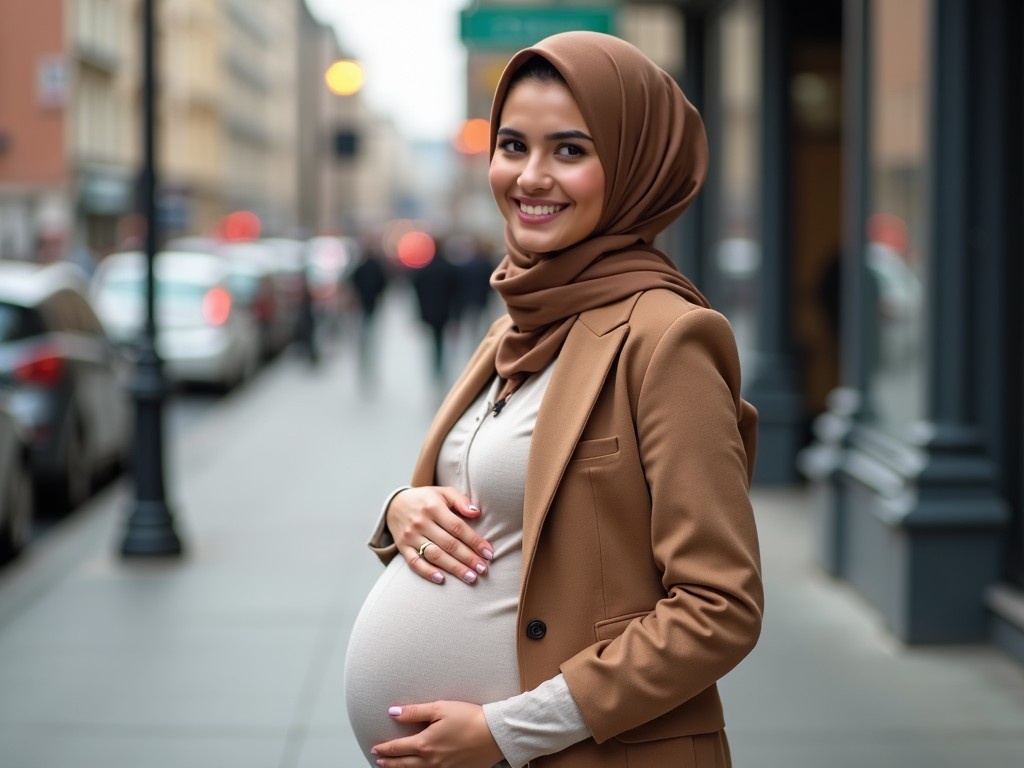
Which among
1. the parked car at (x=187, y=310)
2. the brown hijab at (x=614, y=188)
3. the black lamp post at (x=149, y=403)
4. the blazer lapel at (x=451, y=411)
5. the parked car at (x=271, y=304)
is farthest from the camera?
the parked car at (x=271, y=304)

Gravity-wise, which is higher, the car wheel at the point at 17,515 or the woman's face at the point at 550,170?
the woman's face at the point at 550,170

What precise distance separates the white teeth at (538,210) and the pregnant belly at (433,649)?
0.50 meters

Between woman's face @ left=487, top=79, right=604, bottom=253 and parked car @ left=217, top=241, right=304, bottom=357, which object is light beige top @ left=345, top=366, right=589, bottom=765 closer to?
Answer: woman's face @ left=487, top=79, right=604, bottom=253

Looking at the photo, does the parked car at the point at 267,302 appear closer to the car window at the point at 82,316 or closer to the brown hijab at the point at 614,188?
the car window at the point at 82,316

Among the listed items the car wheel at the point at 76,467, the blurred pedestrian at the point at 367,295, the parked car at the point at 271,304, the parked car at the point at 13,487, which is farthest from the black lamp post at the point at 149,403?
the parked car at the point at 271,304

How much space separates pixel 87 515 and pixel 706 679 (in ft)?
29.0

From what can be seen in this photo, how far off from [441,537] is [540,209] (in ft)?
1.65

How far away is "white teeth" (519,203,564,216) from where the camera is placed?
2330mm

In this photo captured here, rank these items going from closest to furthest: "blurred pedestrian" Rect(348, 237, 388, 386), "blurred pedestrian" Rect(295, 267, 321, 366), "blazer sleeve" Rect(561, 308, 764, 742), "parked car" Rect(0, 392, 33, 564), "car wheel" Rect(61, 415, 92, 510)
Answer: "blazer sleeve" Rect(561, 308, 764, 742)
"parked car" Rect(0, 392, 33, 564)
"car wheel" Rect(61, 415, 92, 510)
"blurred pedestrian" Rect(348, 237, 388, 386)
"blurred pedestrian" Rect(295, 267, 321, 366)

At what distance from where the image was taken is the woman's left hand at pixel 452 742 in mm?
2258

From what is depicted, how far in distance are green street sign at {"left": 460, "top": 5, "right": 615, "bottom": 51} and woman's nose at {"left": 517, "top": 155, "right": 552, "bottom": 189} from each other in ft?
26.4

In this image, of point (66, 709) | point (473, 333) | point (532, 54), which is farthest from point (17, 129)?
point (532, 54)

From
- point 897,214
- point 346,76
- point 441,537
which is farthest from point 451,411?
point 346,76

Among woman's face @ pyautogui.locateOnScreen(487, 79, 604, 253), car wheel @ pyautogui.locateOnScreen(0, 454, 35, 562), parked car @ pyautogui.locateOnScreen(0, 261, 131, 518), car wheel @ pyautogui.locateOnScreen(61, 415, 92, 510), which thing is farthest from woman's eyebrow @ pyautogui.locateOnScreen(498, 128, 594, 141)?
car wheel @ pyautogui.locateOnScreen(61, 415, 92, 510)
